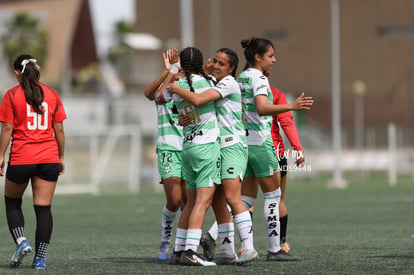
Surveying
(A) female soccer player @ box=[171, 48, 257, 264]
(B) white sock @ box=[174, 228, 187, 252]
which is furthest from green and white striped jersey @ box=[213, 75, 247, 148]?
(B) white sock @ box=[174, 228, 187, 252]

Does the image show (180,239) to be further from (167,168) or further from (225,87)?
(225,87)

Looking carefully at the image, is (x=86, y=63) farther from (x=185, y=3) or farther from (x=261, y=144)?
(x=261, y=144)

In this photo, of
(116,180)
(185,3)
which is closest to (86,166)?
(116,180)

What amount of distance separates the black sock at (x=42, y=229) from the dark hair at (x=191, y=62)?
1.92m

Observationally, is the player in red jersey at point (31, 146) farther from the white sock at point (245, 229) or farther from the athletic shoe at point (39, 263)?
the white sock at point (245, 229)

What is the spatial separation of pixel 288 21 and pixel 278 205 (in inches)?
2196

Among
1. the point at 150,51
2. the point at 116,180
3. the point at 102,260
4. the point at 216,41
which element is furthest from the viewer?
the point at 150,51

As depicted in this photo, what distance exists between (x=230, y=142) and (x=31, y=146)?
6.45 ft

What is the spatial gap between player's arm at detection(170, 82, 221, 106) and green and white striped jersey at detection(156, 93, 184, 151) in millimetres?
1104

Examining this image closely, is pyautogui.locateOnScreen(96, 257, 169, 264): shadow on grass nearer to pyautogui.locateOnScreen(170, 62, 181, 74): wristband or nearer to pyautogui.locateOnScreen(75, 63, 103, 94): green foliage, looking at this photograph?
pyautogui.locateOnScreen(170, 62, 181, 74): wristband

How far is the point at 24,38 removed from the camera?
286 feet

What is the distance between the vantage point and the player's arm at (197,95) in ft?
32.9

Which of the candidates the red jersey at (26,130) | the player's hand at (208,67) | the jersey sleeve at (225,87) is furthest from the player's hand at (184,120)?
the red jersey at (26,130)

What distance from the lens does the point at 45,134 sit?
33.8 ft
